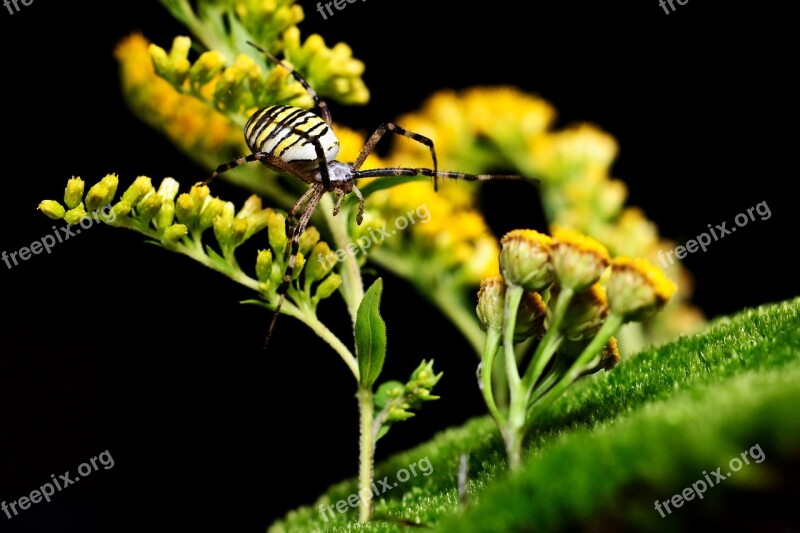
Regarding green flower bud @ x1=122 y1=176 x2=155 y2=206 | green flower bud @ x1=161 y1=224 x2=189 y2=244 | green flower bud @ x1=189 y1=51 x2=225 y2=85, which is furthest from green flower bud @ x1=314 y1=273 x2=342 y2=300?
green flower bud @ x1=189 y1=51 x2=225 y2=85

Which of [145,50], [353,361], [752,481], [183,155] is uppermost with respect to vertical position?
[145,50]

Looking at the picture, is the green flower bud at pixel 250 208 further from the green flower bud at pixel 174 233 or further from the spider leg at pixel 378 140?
the spider leg at pixel 378 140

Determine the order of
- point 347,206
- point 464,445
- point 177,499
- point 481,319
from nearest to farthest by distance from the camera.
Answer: point 481,319 < point 347,206 < point 464,445 < point 177,499

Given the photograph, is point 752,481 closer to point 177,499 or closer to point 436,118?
point 436,118

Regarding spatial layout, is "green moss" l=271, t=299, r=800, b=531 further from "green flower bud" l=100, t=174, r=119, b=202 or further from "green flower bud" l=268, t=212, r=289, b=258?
"green flower bud" l=100, t=174, r=119, b=202

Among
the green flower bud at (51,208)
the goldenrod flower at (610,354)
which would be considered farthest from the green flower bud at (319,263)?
the goldenrod flower at (610,354)

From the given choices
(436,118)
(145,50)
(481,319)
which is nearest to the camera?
(481,319)

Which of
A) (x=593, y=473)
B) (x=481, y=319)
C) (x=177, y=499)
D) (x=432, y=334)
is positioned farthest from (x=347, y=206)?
(x=177, y=499)
